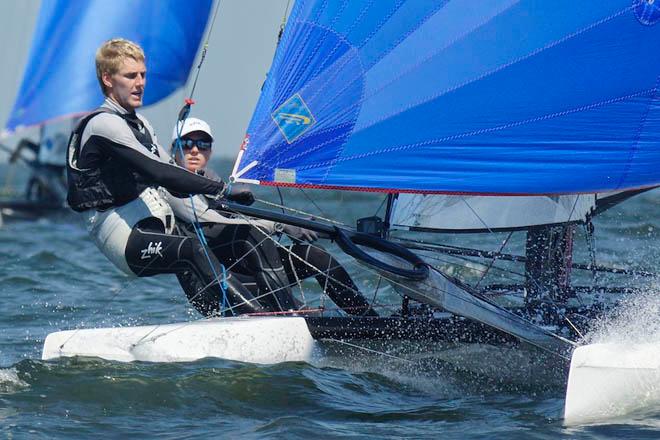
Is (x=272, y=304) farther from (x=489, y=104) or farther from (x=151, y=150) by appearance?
(x=489, y=104)

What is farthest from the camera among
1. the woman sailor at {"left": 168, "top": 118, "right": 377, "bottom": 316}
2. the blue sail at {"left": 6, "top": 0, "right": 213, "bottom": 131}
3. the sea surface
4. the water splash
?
the blue sail at {"left": 6, "top": 0, "right": 213, "bottom": 131}

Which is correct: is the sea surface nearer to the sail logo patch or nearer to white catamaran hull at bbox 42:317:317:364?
white catamaran hull at bbox 42:317:317:364

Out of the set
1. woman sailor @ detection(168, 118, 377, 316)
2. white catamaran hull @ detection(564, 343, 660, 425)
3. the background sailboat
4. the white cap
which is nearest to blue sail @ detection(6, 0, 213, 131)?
the background sailboat

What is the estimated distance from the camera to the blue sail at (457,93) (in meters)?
3.76

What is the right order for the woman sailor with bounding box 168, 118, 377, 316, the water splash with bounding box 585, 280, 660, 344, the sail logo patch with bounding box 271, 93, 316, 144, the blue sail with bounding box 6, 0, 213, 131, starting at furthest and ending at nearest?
the blue sail with bounding box 6, 0, 213, 131, the woman sailor with bounding box 168, 118, 377, 316, the sail logo patch with bounding box 271, 93, 316, 144, the water splash with bounding box 585, 280, 660, 344

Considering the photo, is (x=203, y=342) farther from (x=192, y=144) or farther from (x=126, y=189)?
(x=192, y=144)

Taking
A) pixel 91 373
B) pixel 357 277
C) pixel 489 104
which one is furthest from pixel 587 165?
pixel 357 277

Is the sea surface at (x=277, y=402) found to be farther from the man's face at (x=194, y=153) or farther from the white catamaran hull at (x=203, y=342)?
the man's face at (x=194, y=153)

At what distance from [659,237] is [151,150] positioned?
4803 millimetres

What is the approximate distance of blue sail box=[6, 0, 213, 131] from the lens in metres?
12.1

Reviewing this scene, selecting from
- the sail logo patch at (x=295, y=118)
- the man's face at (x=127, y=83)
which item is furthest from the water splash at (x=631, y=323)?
the man's face at (x=127, y=83)

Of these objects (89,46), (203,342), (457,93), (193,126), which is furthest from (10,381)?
(89,46)

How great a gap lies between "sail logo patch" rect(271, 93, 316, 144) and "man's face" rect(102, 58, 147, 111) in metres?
0.50

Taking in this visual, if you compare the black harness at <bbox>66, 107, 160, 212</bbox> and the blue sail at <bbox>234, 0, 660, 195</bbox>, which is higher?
the blue sail at <bbox>234, 0, 660, 195</bbox>
